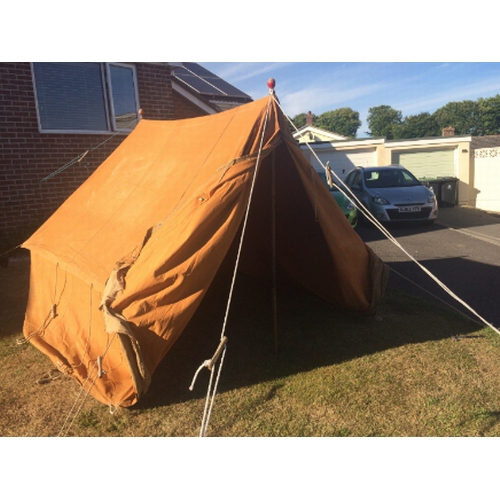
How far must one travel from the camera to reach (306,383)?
396 centimetres

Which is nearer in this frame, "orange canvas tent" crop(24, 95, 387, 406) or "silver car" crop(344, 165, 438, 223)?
"orange canvas tent" crop(24, 95, 387, 406)

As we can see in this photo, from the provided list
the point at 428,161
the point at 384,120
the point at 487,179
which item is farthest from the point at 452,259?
the point at 384,120

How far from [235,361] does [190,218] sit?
1.51 metres

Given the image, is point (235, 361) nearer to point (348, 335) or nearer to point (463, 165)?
point (348, 335)

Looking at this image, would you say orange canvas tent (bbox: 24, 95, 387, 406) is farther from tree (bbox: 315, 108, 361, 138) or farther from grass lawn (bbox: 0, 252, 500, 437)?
tree (bbox: 315, 108, 361, 138)

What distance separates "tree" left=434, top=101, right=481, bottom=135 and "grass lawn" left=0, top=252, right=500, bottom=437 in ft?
113

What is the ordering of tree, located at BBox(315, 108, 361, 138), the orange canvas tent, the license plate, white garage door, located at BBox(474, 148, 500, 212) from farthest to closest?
1. tree, located at BBox(315, 108, 361, 138)
2. white garage door, located at BBox(474, 148, 500, 212)
3. the license plate
4. the orange canvas tent

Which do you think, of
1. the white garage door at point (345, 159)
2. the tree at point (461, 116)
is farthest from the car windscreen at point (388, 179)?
the tree at point (461, 116)

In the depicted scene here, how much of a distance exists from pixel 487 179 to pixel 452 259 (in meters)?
10.0

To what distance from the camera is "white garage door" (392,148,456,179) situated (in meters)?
18.0

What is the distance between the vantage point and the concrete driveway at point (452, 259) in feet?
19.6

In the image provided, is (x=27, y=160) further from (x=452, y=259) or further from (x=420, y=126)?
(x=420, y=126)

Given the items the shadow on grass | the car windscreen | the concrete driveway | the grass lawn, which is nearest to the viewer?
the grass lawn

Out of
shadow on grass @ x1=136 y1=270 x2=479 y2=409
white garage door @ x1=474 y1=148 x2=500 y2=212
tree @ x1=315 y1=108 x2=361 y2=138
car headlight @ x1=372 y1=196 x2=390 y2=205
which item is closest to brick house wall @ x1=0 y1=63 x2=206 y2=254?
shadow on grass @ x1=136 y1=270 x2=479 y2=409
